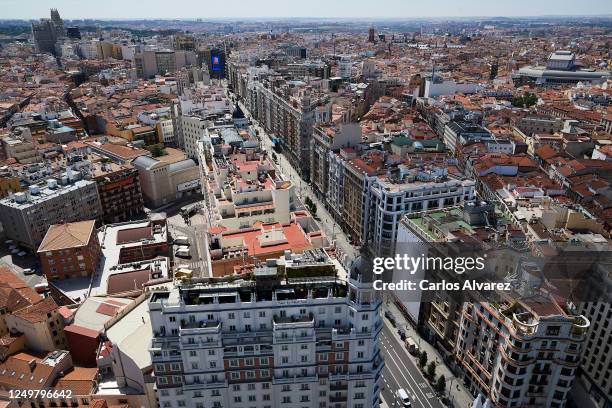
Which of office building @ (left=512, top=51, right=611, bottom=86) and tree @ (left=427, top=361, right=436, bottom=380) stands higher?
office building @ (left=512, top=51, right=611, bottom=86)

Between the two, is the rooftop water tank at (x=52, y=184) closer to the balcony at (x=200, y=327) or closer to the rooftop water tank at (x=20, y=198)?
the rooftop water tank at (x=20, y=198)

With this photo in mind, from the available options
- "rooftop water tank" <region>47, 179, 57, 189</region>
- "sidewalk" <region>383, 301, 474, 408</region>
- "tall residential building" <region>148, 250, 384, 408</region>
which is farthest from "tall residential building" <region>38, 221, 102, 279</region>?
"sidewalk" <region>383, 301, 474, 408</region>

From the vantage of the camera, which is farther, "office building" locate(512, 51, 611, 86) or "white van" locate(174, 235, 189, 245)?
"office building" locate(512, 51, 611, 86)

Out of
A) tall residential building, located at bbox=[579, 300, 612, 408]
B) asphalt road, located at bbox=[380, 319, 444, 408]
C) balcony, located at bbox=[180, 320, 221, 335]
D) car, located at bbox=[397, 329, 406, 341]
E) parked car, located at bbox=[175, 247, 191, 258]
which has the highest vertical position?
balcony, located at bbox=[180, 320, 221, 335]

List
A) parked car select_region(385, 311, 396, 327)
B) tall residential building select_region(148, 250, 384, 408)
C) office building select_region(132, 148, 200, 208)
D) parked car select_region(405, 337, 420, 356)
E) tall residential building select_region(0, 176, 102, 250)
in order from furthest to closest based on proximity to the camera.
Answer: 1. office building select_region(132, 148, 200, 208)
2. tall residential building select_region(0, 176, 102, 250)
3. parked car select_region(385, 311, 396, 327)
4. parked car select_region(405, 337, 420, 356)
5. tall residential building select_region(148, 250, 384, 408)

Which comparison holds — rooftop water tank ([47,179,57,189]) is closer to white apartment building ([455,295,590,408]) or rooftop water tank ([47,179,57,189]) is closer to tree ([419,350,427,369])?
tree ([419,350,427,369])

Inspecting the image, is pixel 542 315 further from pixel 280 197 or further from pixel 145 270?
pixel 145 270

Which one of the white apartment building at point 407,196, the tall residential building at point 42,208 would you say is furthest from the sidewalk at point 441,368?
the tall residential building at point 42,208

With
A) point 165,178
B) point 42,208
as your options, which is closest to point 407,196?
point 165,178
